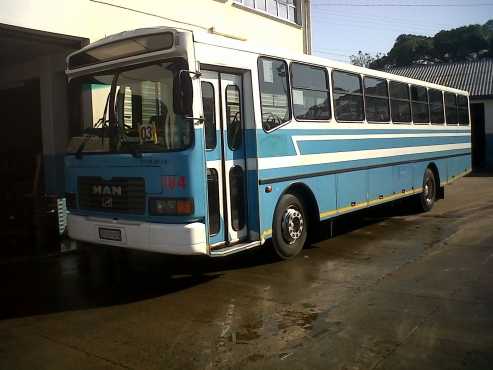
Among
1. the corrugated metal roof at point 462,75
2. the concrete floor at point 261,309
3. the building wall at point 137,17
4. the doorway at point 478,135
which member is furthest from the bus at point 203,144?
the corrugated metal roof at point 462,75

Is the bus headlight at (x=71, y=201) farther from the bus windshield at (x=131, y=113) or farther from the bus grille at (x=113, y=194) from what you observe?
the bus windshield at (x=131, y=113)

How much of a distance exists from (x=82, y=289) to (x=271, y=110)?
3.43m

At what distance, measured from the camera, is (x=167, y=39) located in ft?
20.1

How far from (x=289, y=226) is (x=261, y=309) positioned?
7.24 ft

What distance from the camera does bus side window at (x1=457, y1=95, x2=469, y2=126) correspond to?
14805 mm

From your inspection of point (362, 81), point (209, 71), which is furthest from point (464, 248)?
point (209, 71)

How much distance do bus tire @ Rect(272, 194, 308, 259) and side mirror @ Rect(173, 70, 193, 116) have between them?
7.39 ft

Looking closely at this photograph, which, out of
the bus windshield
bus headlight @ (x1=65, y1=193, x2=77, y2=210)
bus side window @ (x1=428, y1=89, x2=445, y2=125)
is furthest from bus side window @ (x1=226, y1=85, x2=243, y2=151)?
bus side window @ (x1=428, y1=89, x2=445, y2=125)

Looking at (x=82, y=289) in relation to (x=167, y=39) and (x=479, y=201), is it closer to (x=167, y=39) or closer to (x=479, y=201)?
(x=167, y=39)

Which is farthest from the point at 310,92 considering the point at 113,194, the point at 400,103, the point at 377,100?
the point at 400,103

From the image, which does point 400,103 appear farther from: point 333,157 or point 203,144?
point 203,144

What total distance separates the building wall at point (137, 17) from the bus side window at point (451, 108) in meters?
5.32

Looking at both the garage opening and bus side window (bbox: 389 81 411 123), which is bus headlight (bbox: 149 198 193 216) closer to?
the garage opening

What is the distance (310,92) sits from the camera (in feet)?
26.9
